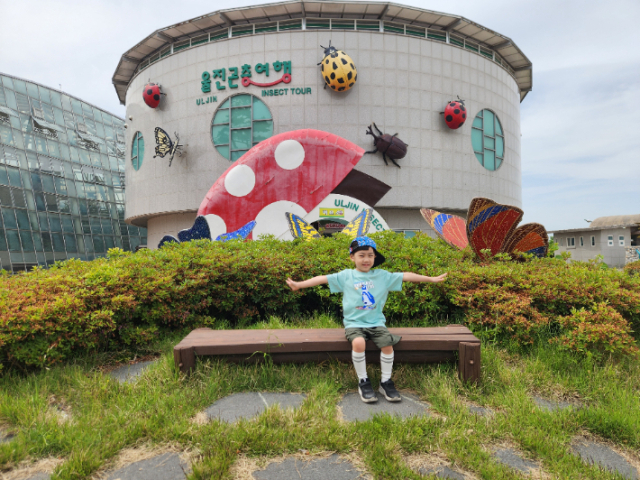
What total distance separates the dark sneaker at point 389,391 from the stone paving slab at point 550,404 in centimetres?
103

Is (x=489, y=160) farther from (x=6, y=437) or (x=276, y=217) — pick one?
(x=6, y=437)

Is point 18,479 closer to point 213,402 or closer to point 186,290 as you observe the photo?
point 213,402

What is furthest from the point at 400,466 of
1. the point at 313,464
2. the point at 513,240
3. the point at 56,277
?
the point at 513,240

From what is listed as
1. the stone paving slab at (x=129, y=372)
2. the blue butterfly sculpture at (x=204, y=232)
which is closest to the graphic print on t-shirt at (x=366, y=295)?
the stone paving slab at (x=129, y=372)

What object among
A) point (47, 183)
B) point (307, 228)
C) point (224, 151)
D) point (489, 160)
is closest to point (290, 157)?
point (307, 228)

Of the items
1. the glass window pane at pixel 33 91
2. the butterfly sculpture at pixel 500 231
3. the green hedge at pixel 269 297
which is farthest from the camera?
the glass window pane at pixel 33 91

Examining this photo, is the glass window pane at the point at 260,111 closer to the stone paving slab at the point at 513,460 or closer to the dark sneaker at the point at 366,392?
the dark sneaker at the point at 366,392

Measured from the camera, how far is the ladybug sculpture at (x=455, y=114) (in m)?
15.8

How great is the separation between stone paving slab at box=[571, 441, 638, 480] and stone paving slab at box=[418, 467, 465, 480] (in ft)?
2.54

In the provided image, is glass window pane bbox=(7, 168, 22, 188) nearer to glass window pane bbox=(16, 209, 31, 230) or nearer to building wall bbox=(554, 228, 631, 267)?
glass window pane bbox=(16, 209, 31, 230)

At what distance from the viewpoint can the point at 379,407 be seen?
278 centimetres

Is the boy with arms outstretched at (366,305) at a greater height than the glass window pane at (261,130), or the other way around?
the glass window pane at (261,130)

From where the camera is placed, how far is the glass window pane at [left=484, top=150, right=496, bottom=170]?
57.5 feet

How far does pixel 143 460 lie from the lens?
84.9 inches
